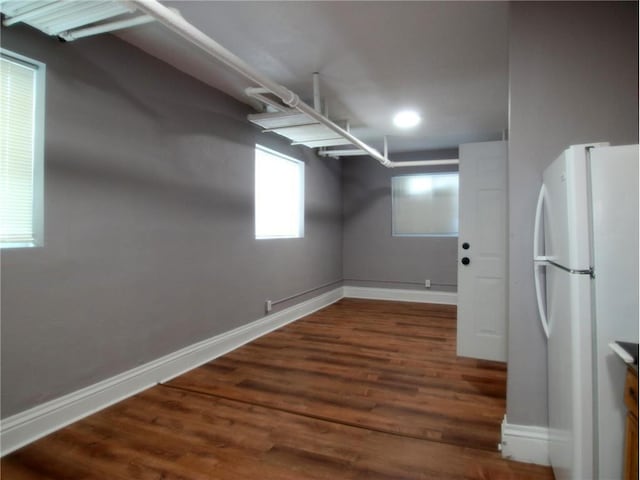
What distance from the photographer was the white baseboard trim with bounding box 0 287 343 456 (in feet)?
6.47

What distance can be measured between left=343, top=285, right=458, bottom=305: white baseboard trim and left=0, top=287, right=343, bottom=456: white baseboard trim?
2.73 meters

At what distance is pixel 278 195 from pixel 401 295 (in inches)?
116

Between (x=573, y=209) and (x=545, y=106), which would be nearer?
(x=573, y=209)

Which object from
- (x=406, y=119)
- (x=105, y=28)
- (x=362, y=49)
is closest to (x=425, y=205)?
(x=406, y=119)

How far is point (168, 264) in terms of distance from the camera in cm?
293

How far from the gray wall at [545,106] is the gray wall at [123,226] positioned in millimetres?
2495

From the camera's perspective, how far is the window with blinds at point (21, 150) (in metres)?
1.97

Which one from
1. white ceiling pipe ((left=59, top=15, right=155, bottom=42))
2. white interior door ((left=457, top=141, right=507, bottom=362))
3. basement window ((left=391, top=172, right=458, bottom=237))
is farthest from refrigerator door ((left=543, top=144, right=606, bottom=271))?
basement window ((left=391, top=172, right=458, bottom=237))

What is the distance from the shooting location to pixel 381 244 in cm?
635

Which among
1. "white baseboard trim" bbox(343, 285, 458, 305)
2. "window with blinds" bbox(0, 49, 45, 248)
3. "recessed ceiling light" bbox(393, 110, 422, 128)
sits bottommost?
"white baseboard trim" bbox(343, 285, 458, 305)

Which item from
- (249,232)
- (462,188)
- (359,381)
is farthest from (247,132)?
(359,381)

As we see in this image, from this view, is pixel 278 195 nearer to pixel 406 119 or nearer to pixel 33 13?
pixel 406 119

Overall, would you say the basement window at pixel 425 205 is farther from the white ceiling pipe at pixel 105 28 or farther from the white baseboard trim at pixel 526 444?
the white ceiling pipe at pixel 105 28

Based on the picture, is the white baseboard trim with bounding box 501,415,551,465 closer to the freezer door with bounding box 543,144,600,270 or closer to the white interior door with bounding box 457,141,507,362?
the freezer door with bounding box 543,144,600,270
